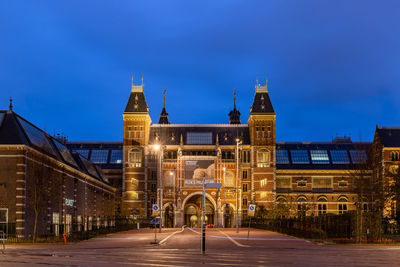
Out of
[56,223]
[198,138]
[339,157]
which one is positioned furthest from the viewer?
[339,157]

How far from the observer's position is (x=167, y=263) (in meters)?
20.5

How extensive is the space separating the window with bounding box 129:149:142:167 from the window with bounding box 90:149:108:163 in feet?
35.6

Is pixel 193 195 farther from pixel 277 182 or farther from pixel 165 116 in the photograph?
pixel 165 116

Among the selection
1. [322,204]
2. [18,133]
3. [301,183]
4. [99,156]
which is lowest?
[322,204]

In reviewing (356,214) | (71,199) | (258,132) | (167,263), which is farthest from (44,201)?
(258,132)

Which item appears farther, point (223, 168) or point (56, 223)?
point (223, 168)

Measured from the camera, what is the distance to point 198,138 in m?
97.3

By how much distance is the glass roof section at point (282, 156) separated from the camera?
3873 inches

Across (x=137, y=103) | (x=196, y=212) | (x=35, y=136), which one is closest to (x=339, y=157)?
(x=196, y=212)

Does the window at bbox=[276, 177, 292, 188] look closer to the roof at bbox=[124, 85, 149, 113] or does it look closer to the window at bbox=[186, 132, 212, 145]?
the window at bbox=[186, 132, 212, 145]

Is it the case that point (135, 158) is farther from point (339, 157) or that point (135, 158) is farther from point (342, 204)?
point (339, 157)

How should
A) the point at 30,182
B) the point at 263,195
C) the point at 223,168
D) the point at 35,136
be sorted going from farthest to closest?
the point at 263,195 → the point at 223,168 → the point at 35,136 → the point at 30,182

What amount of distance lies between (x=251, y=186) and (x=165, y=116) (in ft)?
143

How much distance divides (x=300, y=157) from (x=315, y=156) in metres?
2.79
